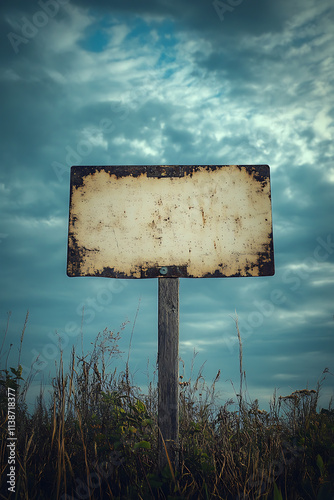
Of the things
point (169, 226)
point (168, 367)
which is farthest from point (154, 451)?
point (169, 226)

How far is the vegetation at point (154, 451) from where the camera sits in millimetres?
2424

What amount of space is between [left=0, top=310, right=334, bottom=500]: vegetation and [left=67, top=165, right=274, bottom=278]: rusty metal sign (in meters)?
0.98

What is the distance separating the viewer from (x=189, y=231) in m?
3.15

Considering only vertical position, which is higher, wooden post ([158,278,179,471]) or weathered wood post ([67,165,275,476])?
weathered wood post ([67,165,275,476])

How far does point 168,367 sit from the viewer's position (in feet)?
9.64

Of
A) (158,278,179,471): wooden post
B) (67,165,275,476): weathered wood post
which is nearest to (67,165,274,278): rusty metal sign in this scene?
(67,165,275,476): weathered wood post

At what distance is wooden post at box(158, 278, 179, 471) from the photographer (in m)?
2.79

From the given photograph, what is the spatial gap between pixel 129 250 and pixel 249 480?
1.90m

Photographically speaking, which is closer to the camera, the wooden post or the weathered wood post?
the wooden post

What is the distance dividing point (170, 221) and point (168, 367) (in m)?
1.22

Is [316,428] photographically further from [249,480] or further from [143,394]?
[143,394]

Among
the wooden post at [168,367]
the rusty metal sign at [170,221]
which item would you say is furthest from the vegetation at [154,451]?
the rusty metal sign at [170,221]

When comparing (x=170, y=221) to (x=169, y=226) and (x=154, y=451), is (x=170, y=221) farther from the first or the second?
(x=154, y=451)

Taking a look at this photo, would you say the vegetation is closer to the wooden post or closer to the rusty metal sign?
the wooden post
